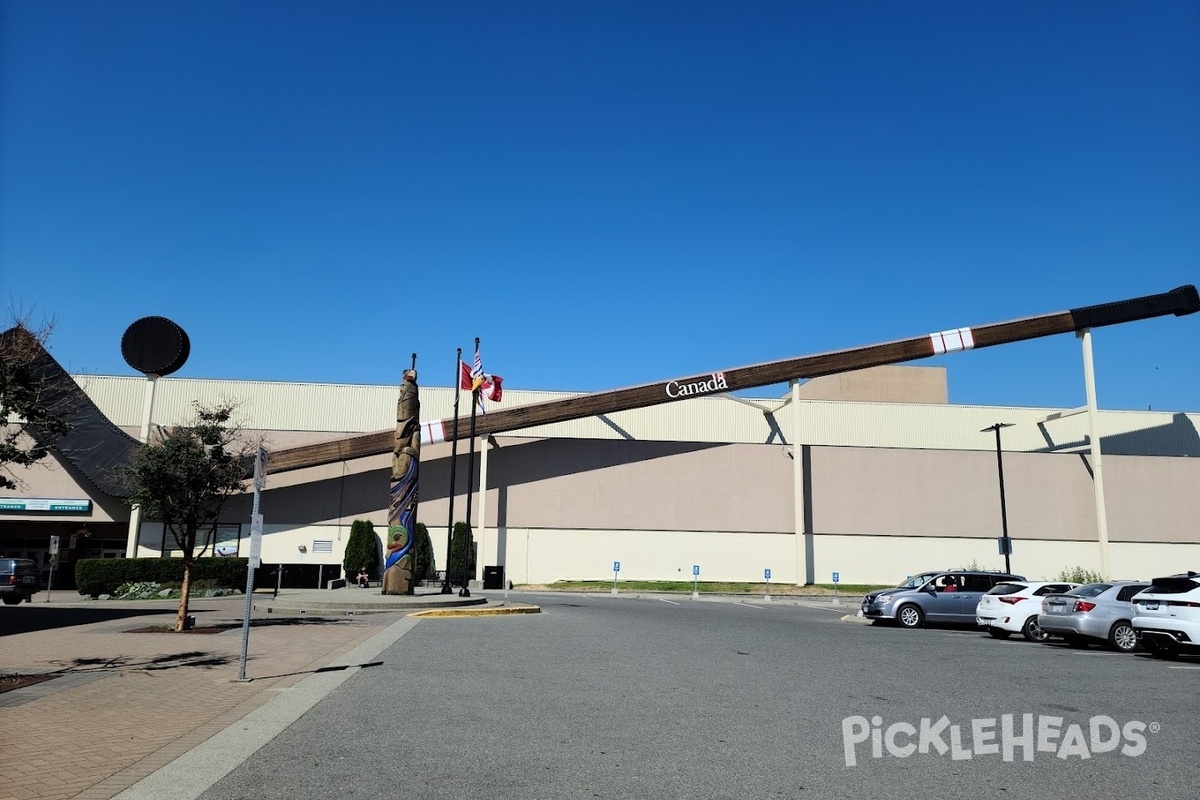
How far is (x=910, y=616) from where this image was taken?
23.6m

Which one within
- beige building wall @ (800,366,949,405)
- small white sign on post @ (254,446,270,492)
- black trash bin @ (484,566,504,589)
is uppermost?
beige building wall @ (800,366,949,405)

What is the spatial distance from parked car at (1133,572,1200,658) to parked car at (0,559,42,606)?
2985 cm

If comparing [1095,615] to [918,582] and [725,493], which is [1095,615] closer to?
[918,582]

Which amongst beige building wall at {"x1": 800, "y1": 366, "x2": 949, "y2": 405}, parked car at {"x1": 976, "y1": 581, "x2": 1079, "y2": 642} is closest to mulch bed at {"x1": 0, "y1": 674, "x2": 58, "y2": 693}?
parked car at {"x1": 976, "y1": 581, "x2": 1079, "y2": 642}

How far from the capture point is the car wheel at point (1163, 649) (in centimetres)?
1492

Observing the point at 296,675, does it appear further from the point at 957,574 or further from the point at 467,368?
the point at 467,368

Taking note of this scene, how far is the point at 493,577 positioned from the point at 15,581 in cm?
2088

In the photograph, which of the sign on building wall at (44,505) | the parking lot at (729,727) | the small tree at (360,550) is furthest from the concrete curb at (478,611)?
the sign on building wall at (44,505)

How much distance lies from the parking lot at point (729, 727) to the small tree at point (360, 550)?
30150mm

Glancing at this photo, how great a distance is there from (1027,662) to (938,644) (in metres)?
3.24

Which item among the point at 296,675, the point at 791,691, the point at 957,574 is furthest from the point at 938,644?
the point at 296,675

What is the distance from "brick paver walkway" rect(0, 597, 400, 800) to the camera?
671 centimetres

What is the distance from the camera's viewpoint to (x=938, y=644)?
1780 centimetres

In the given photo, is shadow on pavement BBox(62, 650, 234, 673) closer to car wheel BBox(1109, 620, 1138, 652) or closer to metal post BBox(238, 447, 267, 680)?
metal post BBox(238, 447, 267, 680)
